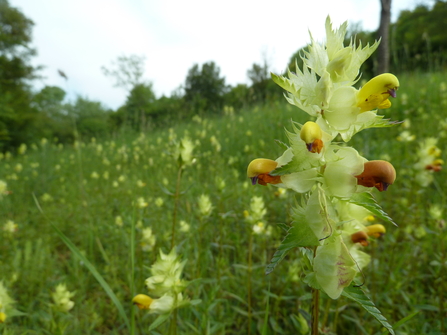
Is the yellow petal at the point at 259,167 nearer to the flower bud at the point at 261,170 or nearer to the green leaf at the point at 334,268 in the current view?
the flower bud at the point at 261,170

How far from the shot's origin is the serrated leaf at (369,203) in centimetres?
52

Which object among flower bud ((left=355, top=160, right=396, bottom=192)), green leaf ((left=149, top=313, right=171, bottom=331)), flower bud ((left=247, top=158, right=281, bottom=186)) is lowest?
green leaf ((left=149, top=313, right=171, bottom=331))

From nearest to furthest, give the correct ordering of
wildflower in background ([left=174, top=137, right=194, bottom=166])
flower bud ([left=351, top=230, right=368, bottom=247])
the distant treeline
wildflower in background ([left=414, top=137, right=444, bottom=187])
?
flower bud ([left=351, top=230, right=368, bottom=247]), wildflower in background ([left=174, top=137, right=194, bottom=166]), wildflower in background ([left=414, top=137, right=444, bottom=187]), the distant treeline

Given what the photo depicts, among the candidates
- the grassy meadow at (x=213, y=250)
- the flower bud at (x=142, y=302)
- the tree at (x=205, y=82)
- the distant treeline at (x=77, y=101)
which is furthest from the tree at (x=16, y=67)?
the flower bud at (x=142, y=302)

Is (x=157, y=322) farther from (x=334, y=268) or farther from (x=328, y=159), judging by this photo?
(x=328, y=159)

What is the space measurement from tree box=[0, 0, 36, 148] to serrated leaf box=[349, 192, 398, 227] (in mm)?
14349

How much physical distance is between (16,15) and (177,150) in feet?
58.5

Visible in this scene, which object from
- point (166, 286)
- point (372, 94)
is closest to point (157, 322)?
point (166, 286)

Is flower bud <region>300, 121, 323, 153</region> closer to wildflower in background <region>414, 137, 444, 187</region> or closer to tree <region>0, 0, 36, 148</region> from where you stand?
wildflower in background <region>414, 137, 444, 187</region>

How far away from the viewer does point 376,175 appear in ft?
1.82

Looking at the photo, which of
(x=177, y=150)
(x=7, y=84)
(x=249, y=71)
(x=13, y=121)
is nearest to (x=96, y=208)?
(x=177, y=150)

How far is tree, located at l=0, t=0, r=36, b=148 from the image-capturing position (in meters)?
12.0

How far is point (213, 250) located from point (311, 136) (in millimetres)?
1969

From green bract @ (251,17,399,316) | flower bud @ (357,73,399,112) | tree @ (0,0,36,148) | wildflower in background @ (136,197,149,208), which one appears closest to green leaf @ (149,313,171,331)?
green bract @ (251,17,399,316)
